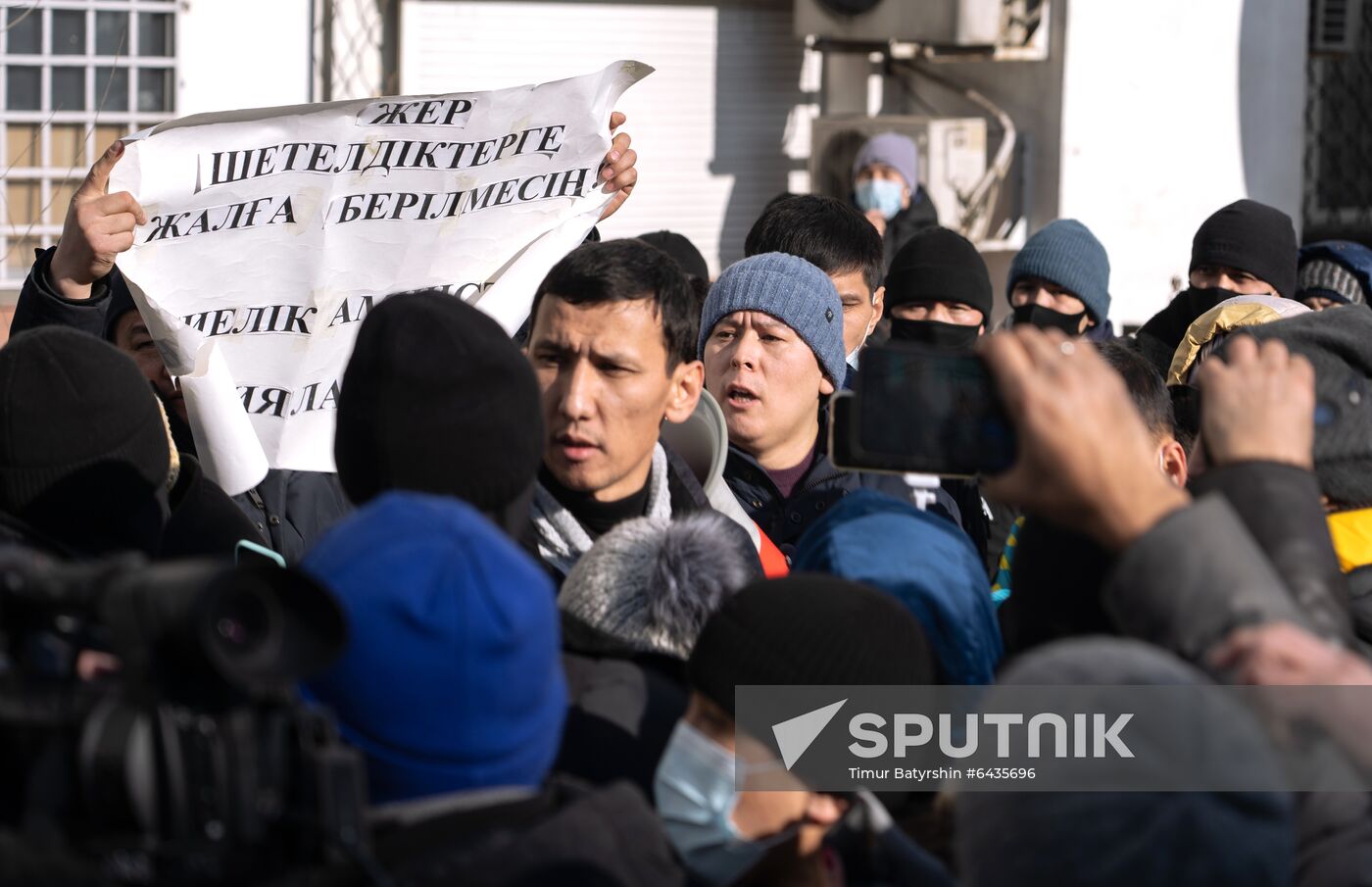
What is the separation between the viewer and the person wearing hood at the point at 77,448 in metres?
2.41

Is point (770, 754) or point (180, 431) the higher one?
point (180, 431)

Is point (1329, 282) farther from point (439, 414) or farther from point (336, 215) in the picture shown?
point (439, 414)

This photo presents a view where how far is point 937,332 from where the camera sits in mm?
5020

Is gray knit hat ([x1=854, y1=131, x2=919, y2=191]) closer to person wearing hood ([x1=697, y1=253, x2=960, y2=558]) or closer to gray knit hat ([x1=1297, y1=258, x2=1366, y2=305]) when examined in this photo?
gray knit hat ([x1=1297, y1=258, x2=1366, y2=305])

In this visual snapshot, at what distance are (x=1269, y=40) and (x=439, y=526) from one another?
8.90 metres

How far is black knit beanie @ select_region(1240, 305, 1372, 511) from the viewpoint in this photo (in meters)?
2.16

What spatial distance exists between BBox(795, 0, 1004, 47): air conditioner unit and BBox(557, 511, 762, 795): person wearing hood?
7.20m

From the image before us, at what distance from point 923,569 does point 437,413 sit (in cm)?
74

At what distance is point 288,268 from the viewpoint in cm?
365

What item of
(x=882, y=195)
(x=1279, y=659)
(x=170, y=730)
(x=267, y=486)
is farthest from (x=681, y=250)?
(x=170, y=730)

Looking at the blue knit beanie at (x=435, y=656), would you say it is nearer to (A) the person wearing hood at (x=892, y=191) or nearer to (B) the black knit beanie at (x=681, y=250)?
(B) the black knit beanie at (x=681, y=250)

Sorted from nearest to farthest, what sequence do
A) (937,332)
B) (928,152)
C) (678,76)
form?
(937,332), (928,152), (678,76)

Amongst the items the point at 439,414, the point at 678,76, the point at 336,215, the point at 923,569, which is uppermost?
the point at 678,76

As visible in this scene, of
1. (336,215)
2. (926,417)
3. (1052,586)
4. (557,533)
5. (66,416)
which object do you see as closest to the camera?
(926,417)
